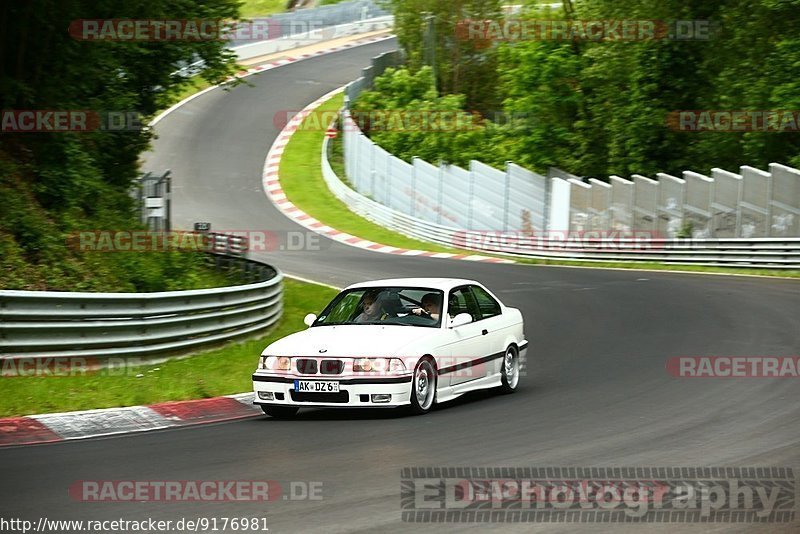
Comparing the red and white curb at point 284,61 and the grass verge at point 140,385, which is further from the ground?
the red and white curb at point 284,61

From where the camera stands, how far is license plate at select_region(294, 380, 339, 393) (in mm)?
11086

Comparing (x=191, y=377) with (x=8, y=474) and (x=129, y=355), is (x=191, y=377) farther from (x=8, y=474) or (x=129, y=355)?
(x=8, y=474)

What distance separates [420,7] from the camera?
5438 cm

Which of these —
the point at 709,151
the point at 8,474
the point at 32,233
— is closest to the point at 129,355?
the point at 32,233

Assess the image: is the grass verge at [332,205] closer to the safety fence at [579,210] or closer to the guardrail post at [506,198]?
the safety fence at [579,210]

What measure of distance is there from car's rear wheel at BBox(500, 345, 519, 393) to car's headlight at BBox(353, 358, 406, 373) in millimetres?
2331

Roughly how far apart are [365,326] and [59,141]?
8754 millimetres

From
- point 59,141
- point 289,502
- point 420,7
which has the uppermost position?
point 420,7
